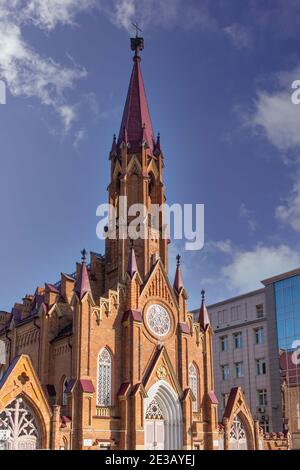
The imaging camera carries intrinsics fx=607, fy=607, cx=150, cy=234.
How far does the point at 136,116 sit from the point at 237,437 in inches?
1106

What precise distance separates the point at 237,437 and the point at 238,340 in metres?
29.4

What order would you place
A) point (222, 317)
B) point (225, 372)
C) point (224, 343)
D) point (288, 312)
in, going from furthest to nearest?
point (222, 317) → point (224, 343) → point (225, 372) → point (288, 312)

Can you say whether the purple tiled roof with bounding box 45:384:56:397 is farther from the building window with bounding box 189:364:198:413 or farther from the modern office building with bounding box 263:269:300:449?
the modern office building with bounding box 263:269:300:449

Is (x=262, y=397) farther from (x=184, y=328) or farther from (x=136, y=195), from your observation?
(x=136, y=195)

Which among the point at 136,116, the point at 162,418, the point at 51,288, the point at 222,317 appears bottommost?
the point at 162,418

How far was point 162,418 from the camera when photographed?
1652 inches

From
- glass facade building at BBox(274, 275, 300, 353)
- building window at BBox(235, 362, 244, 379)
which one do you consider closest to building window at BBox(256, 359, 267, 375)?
building window at BBox(235, 362, 244, 379)

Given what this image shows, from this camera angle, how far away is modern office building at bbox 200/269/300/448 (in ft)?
210

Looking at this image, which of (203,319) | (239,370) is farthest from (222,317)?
(203,319)

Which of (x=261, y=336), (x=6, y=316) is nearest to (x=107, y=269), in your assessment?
(x=6, y=316)

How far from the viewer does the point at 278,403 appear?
2589 inches

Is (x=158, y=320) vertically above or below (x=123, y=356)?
above

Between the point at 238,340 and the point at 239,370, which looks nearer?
the point at 239,370

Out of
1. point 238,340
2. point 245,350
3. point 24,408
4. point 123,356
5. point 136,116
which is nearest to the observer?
point 24,408
